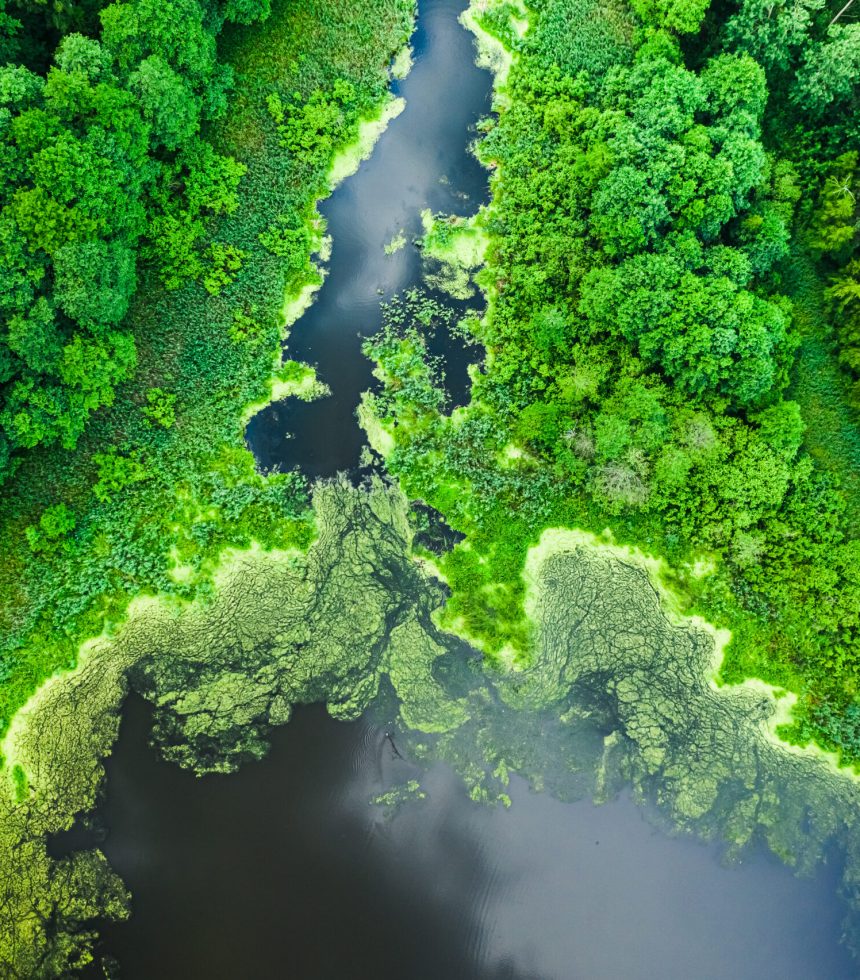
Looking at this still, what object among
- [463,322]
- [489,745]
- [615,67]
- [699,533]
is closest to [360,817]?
[489,745]

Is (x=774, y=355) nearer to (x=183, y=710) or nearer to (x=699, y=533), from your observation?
(x=699, y=533)

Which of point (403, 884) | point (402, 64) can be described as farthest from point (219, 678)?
point (402, 64)

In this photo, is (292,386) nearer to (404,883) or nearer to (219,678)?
(219,678)

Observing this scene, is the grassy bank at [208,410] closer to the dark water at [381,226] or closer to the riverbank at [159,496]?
the riverbank at [159,496]

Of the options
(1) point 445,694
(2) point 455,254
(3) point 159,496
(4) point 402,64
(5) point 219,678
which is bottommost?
(5) point 219,678

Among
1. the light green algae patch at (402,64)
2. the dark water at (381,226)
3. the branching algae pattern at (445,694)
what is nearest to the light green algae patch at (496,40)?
the dark water at (381,226)
